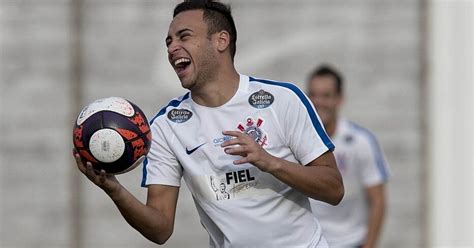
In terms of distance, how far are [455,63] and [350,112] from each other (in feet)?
3.94

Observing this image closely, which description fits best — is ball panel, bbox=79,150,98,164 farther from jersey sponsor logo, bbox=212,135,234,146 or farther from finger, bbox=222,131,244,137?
jersey sponsor logo, bbox=212,135,234,146

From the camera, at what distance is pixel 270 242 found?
555 centimetres

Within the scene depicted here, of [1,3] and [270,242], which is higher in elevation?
[1,3]

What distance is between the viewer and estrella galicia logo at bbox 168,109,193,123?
5.76 metres

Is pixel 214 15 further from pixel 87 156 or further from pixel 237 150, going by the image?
pixel 87 156

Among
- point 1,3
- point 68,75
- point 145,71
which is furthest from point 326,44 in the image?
point 1,3

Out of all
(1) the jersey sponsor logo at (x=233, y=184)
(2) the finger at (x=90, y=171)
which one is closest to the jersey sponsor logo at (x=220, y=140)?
(1) the jersey sponsor logo at (x=233, y=184)

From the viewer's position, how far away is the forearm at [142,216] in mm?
5219

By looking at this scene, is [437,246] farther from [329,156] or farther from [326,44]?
[329,156]

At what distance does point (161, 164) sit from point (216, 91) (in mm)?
478

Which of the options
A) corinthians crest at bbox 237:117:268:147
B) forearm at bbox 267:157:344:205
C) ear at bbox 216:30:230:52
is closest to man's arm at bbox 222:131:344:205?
forearm at bbox 267:157:344:205

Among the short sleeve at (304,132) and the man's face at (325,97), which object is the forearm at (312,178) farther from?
the man's face at (325,97)

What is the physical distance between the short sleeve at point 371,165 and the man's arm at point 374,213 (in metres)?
0.06

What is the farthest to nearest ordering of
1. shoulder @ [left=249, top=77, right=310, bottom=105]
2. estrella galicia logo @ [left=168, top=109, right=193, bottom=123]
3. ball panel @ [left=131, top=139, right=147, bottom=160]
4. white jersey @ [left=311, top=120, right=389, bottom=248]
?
white jersey @ [left=311, top=120, right=389, bottom=248], estrella galicia logo @ [left=168, top=109, right=193, bottom=123], shoulder @ [left=249, top=77, right=310, bottom=105], ball panel @ [left=131, top=139, right=147, bottom=160]
